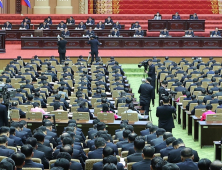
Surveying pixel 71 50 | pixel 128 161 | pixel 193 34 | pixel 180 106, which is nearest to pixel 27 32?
pixel 71 50

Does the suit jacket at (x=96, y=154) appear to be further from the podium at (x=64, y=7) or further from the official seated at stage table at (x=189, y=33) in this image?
the podium at (x=64, y=7)

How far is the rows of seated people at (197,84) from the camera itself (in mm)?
15414

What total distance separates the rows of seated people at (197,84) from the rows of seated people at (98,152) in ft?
12.4

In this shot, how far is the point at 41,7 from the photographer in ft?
123

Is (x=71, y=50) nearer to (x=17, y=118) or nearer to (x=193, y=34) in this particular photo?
(x=193, y=34)

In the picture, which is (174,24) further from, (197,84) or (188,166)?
(188,166)

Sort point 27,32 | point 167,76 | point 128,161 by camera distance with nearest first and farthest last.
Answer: point 128,161 < point 167,76 < point 27,32

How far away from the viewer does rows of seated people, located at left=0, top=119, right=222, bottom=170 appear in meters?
7.87

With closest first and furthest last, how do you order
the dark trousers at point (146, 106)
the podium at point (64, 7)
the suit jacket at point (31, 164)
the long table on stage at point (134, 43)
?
the suit jacket at point (31, 164) → the dark trousers at point (146, 106) → the long table on stage at point (134, 43) → the podium at point (64, 7)

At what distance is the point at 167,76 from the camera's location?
65.6ft

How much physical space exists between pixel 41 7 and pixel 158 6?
8.63 meters

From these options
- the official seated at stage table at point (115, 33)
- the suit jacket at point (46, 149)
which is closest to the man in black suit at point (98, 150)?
the suit jacket at point (46, 149)

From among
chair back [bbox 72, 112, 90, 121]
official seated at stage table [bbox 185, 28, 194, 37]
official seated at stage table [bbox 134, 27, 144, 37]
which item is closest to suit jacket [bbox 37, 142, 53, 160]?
chair back [bbox 72, 112, 90, 121]

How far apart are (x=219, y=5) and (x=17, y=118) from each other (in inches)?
1080
